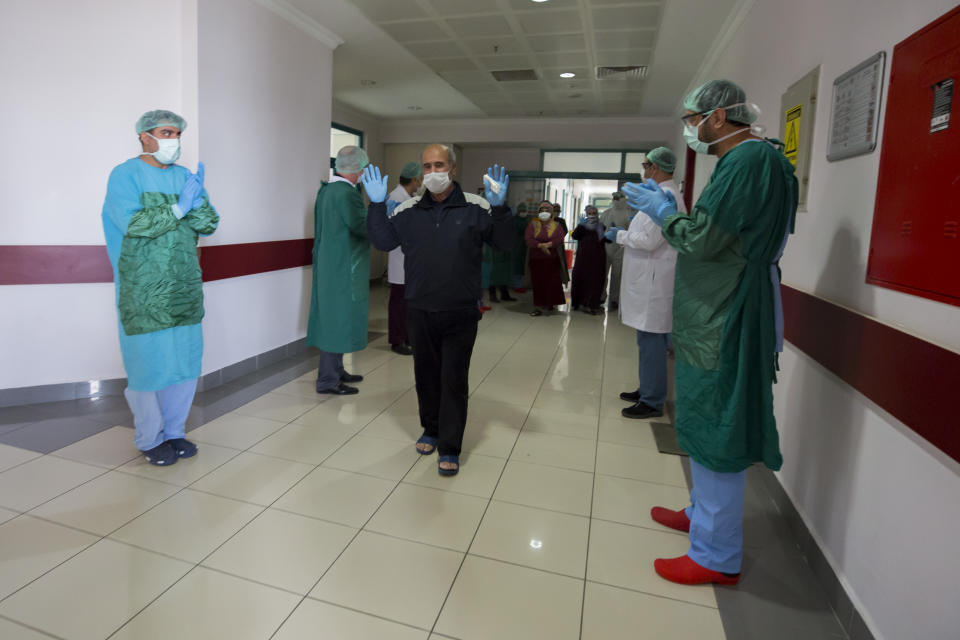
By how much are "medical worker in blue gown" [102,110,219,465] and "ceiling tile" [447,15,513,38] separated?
295 centimetres

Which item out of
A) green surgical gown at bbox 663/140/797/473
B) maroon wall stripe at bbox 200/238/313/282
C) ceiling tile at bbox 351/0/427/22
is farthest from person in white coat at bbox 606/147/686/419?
maroon wall stripe at bbox 200/238/313/282

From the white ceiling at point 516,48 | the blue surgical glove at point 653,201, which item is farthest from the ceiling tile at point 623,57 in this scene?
the blue surgical glove at point 653,201

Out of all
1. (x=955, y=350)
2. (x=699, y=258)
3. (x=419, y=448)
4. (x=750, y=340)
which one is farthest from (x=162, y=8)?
(x=955, y=350)

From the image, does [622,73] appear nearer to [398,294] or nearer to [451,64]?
[451,64]

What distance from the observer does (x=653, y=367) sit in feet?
11.2

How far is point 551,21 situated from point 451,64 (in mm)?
1680

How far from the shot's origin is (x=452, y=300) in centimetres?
247

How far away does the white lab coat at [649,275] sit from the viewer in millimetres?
3057

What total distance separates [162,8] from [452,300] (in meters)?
2.75

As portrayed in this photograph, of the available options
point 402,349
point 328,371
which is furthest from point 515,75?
point 328,371

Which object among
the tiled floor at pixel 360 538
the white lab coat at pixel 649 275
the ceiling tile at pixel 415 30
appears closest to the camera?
the tiled floor at pixel 360 538

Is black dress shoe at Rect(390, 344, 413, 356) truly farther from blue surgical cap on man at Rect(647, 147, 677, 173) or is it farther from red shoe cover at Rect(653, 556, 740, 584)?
red shoe cover at Rect(653, 556, 740, 584)

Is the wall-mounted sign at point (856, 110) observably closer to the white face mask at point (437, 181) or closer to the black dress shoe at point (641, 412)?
the white face mask at point (437, 181)

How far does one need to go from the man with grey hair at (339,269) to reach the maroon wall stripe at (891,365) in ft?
8.63
